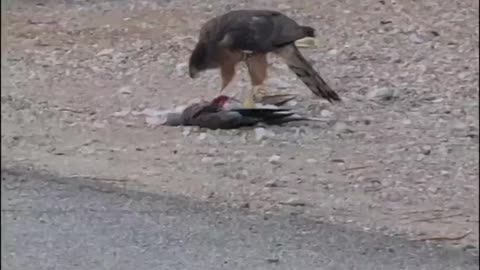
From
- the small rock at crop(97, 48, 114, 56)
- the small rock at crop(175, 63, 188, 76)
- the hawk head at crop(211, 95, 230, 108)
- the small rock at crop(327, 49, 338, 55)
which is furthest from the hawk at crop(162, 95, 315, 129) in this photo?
the small rock at crop(97, 48, 114, 56)

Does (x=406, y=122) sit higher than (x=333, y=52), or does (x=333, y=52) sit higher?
(x=406, y=122)

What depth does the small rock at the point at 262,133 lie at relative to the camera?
163 inches

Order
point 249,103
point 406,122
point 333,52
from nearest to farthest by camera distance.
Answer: point 406,122, point 249,103, point 333,52

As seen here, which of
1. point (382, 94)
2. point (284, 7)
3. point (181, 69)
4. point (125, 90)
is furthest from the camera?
point (284, 7)

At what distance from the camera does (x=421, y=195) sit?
2.80 metres

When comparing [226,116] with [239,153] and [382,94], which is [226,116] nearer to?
[239,153]

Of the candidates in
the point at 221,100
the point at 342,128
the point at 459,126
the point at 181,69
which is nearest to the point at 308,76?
the point at 221,100

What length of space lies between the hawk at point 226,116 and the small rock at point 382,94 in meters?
0.41

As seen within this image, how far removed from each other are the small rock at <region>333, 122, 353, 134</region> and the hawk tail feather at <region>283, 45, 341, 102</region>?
47 cm

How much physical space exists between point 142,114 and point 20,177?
1320mm

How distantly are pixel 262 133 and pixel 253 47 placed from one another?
43 cm

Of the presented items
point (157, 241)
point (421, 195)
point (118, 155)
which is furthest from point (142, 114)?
point (421, 195)

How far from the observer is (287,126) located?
171 inches

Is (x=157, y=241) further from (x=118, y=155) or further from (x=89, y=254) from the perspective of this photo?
(x=118, y=155)
